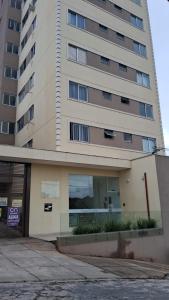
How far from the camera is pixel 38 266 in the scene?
8.87m

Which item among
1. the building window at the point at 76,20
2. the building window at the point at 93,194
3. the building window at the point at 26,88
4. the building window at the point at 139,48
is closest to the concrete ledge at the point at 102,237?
the building window at the point at 93,194

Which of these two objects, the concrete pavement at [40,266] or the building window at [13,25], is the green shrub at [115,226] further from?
the building window at [13,25]

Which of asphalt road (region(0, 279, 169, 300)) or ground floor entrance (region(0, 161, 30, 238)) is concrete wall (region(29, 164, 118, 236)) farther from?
asphalt road (region(0, 279, 169, 300))

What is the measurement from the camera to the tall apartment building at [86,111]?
17469mm

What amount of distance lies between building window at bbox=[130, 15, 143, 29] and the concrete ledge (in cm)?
2018

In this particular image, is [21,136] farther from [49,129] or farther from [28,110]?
[49,129]

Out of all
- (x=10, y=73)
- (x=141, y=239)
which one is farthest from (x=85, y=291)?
(x=10, y=73)

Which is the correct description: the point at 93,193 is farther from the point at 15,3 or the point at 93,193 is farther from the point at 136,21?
the point at 15,3

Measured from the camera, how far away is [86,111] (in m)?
20.7

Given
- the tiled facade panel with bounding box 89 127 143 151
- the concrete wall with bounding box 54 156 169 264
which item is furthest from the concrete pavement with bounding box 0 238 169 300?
the tiled facade panel with bounding box 89 127 143 151

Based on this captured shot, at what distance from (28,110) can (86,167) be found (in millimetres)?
8421

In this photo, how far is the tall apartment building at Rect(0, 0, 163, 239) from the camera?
688 inches

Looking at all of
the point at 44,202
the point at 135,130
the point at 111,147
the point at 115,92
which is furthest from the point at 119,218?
the point at 115,92

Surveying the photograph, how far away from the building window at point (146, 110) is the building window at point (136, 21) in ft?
27.6
